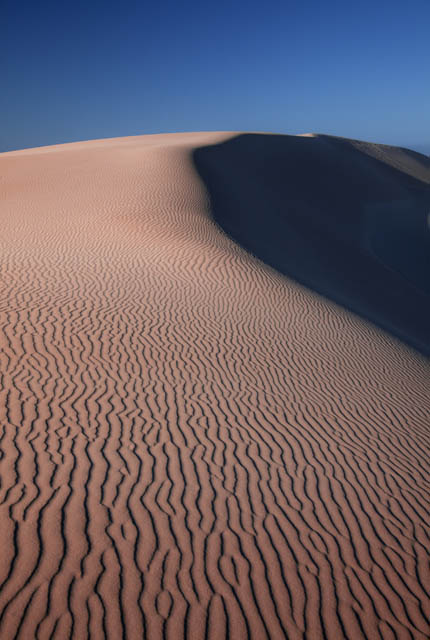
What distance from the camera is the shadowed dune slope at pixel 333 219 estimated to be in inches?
651

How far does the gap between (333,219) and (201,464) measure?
934 inches

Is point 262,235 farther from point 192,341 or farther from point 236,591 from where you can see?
point 236,591

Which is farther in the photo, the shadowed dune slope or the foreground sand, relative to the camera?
the shadowed dune slope

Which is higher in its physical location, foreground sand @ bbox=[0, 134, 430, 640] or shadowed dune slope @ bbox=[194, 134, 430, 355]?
foreground sand @ bbox=[0, 134, 430, 640]

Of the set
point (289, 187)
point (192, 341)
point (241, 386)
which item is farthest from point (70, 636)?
point (289, 187)

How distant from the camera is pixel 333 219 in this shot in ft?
88.2

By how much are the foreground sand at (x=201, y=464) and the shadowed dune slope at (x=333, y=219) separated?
4890 mm

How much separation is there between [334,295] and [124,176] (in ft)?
42.1

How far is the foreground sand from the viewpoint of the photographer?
3.64m

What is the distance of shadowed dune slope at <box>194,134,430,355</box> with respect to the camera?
16.5 metres

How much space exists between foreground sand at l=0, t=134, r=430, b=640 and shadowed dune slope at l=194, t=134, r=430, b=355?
4.89 m

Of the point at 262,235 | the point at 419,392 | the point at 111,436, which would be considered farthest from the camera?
the point at 262,235

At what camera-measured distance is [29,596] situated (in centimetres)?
341

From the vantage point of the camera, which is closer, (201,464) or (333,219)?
(201,464)
